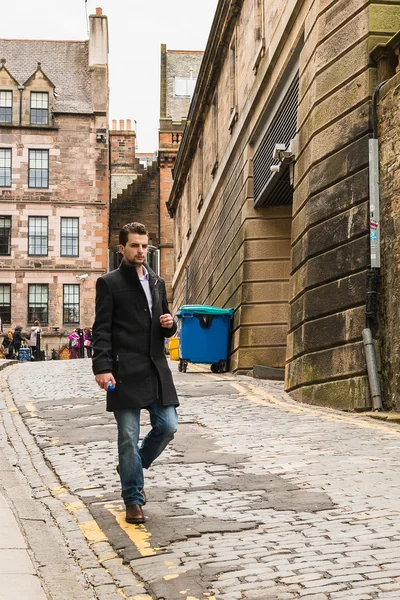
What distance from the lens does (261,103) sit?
1856 centimetres

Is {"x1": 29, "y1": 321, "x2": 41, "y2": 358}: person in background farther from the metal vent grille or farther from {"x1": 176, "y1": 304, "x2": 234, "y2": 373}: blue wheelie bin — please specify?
the metal vent grille

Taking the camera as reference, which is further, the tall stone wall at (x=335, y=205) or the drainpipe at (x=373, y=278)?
the tall stone wall at (x=335, y=205)

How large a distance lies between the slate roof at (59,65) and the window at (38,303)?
951cm

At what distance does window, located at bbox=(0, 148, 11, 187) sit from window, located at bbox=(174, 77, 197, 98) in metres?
10.5

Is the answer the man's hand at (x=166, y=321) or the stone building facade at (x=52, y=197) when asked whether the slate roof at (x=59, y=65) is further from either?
the man's hand at (x=166, y=321)

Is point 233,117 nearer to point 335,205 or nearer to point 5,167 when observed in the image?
point 335,205

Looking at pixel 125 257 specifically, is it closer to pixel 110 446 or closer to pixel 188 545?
pixel 188 545

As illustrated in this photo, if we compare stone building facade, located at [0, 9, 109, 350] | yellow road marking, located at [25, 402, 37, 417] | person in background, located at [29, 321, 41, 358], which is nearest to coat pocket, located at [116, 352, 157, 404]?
yellow road marking, located at [25, 402, 37, 417]

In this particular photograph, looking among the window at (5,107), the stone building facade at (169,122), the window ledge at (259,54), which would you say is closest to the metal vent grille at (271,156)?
the window ledge at (259,54)

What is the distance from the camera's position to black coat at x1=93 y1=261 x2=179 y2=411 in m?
5.99

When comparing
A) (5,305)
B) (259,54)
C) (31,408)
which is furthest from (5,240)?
(31,408)

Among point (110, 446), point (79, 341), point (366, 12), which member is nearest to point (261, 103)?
point (366, 12)

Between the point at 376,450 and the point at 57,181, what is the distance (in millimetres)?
41843

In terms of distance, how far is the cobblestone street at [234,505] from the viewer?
4.75m
